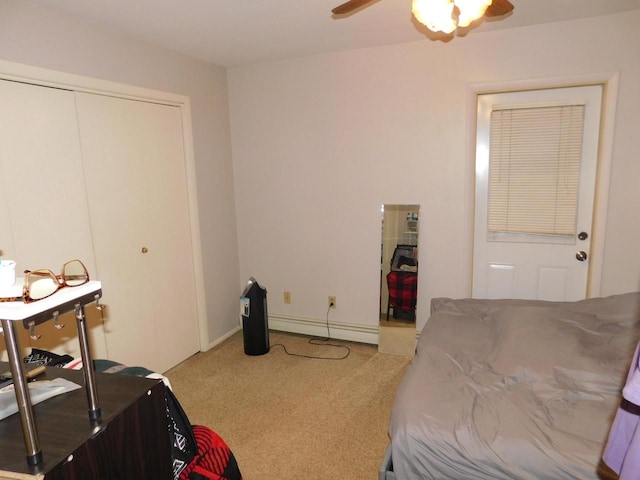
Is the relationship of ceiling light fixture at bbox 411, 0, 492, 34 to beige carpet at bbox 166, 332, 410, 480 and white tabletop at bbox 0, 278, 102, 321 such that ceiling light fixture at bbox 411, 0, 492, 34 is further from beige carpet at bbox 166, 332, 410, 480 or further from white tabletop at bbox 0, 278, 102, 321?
beige carpet at bbox 166, 332, 410, 480

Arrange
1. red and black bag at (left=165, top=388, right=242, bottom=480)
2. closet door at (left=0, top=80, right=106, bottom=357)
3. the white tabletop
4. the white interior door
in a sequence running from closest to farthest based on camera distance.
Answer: the white tabletop
red and black bag at (left=165, top=388, right=242, bottom=480)
closet door at (left=0, top=80, right=106, bottom=357)
the white interior door

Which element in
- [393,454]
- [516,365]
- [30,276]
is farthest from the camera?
[516,365]

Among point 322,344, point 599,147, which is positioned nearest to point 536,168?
point 599,147

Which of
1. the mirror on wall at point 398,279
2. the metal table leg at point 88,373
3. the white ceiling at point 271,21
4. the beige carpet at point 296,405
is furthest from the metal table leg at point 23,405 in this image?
the mirror on wall at point 398,279

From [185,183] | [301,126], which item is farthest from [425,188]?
[185,183]

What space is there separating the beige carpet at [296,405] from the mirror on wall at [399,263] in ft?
1.15

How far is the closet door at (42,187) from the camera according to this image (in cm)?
208

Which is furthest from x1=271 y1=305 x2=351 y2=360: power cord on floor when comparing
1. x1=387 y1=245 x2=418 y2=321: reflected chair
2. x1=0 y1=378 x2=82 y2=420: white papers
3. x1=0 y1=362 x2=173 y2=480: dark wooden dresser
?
x1=0 y1=378 x2=82 y2=420: white papers

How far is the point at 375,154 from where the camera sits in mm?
3256

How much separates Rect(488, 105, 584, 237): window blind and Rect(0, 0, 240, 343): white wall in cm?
218

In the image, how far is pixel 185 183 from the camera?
3.23 m

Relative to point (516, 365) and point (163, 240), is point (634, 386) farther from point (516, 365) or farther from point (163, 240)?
point (163, 240)

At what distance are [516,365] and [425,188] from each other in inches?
63.3

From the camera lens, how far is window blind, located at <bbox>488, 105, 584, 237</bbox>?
2.84 m
